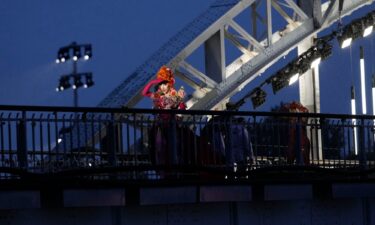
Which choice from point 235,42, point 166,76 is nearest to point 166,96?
point 166,76

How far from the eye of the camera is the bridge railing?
2252cm

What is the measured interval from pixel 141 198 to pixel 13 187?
2.23m

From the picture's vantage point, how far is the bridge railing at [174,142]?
22.5m

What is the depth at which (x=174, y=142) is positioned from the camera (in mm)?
24438

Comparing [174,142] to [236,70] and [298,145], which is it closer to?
[298,145]

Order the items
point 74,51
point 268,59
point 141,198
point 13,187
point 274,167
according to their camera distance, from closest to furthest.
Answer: point 13,187 < point 141,198 < point 274,167 < point 268,59 < point 74,51

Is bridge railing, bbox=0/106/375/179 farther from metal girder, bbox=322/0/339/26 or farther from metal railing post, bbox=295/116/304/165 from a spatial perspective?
metal girder, bbox=322/0/339/26

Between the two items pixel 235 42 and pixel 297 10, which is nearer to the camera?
pixel 297 10

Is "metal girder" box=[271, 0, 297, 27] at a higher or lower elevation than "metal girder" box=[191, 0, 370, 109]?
higher

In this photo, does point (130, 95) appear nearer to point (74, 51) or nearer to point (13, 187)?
point (74, 51)

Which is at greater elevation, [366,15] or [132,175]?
[366,15]

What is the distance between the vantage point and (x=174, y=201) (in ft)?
75.7

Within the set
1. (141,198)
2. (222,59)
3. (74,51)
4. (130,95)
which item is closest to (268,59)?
(222,59)

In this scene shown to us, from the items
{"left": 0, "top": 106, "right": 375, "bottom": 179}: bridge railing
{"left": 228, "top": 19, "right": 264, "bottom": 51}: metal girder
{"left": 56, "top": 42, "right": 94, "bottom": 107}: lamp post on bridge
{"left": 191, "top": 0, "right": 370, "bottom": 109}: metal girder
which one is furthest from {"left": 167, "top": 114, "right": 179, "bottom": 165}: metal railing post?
{"left": 56, "top": 42, "right": 94, "bottom": 107}: lamp post on bridge
